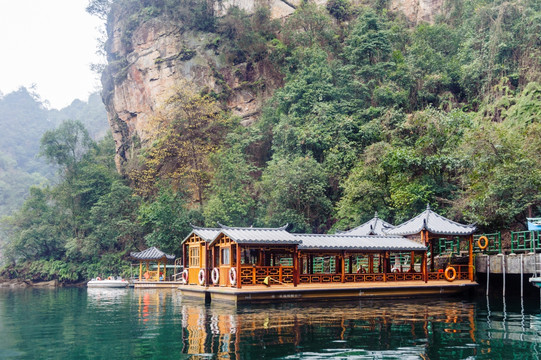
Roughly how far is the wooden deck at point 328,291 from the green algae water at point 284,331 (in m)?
0.50

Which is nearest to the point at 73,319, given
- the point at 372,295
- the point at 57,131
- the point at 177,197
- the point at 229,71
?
the point at 372,295

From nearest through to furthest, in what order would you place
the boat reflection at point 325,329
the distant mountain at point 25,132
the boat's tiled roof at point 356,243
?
the boat reflection at point 325,329, the boat's tiled roof at point 356,243, the distant mountain at point 25,132

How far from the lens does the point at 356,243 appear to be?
816 inches

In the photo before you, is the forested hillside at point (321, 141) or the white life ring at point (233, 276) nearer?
the white life ring at point (233, 276)

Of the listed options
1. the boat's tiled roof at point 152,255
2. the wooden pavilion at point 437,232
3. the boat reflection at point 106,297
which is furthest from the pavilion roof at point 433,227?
the boat's tiled roof at point 152,255

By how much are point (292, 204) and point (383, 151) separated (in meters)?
6.85

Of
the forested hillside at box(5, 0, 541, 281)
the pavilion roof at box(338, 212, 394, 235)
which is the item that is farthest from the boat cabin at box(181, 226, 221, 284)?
the forested hillside at box(5, 0, 541, 281)

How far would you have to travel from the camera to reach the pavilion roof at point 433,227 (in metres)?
21.3

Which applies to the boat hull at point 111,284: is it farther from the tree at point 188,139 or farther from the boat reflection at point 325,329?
the boat reflection at point 325,329

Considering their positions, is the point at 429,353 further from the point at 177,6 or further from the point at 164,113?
the point at 177,6

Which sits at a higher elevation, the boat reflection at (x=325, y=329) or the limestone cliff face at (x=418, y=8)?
the limestone cliff face at (x=418, y=8)

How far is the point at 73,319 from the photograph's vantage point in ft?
53.7

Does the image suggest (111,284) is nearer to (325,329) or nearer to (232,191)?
(232,191)

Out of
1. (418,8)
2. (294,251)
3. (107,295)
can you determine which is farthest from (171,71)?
(294,251)
